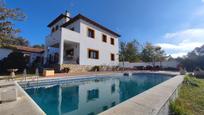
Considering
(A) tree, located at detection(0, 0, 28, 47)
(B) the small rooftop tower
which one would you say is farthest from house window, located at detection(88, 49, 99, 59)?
(A) tree, located at detection(0, 0, 28, 47)

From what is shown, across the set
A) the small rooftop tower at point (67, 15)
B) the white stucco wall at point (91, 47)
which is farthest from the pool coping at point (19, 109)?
the small rooftop tower at point (67, 15)

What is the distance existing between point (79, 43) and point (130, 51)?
80.9ft

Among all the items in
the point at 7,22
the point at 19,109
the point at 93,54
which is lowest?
the point at 19,109

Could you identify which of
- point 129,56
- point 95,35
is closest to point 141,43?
point 129,56

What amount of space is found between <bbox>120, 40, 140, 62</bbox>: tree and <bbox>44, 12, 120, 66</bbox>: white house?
15.1 m

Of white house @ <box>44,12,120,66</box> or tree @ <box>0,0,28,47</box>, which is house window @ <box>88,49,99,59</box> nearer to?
white house @ <box>44,12,120,66</box>

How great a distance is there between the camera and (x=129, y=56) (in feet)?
131

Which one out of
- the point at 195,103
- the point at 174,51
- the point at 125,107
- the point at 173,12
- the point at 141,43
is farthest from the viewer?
the point at 174,51

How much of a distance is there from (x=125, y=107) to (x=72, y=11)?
22200mm

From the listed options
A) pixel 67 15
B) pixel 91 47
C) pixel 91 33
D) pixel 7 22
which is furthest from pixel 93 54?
pixel 7 22

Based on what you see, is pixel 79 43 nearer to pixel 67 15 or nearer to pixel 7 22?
pixel 67 15

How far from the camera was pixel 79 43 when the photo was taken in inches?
715

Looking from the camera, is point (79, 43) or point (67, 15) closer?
point (79, 43)

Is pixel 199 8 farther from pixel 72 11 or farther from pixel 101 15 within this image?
pixel 72 11
